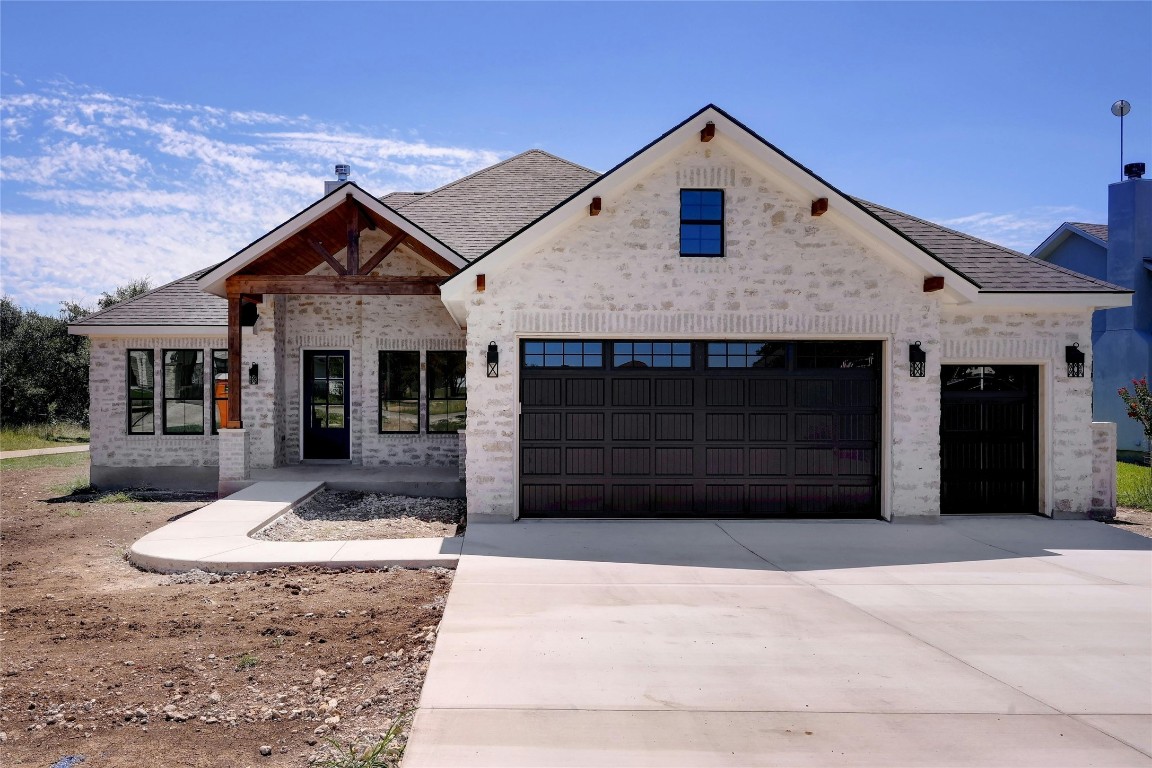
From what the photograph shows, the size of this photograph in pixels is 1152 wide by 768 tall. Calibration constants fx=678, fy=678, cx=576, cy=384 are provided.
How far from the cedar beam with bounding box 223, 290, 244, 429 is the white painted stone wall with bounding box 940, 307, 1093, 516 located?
1172cm

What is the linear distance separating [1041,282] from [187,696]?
38.3ft

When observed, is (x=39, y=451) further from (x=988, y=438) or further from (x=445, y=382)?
(x=988, y=438)

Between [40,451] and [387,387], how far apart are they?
46.4 feet

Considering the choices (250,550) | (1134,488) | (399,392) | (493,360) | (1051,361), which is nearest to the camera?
(250,550)

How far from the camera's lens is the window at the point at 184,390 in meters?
14.1

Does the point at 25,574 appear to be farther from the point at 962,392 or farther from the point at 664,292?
the point at 962,392

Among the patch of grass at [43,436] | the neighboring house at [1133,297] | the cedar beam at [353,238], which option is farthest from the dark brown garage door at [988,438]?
the patch of grass at [43,436]

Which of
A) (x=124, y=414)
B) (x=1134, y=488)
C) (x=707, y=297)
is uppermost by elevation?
(x=707, y=297)

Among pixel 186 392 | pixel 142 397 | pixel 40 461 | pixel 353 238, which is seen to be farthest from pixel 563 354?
pixel 40 461

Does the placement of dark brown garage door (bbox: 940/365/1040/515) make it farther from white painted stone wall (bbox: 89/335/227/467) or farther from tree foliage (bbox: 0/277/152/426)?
tree foliage (bbox: 0/277/152/426)

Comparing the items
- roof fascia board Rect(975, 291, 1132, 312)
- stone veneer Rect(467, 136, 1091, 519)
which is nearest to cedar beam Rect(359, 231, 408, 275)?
stone veneer Rect(467, 136, 1091, 519)

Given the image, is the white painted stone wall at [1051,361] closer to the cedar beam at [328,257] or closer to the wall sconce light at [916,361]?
the wall sconce light at [916,361]

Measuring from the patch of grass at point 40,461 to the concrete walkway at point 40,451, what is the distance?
28.0 inches

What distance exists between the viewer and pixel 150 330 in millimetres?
13703
